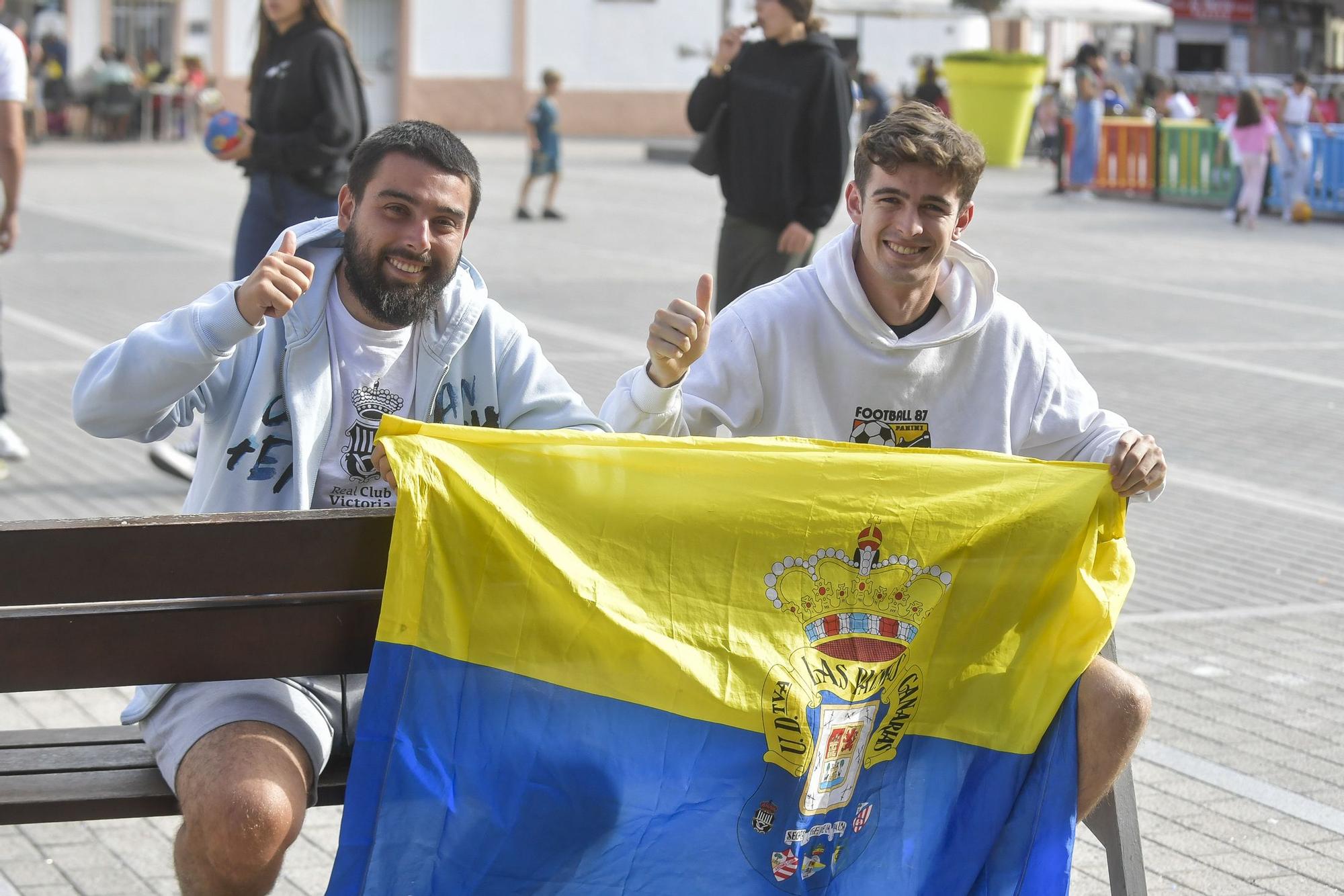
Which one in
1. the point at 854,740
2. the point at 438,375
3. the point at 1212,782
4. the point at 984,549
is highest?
the point at 438,375

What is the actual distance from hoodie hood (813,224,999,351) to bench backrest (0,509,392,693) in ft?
4.33

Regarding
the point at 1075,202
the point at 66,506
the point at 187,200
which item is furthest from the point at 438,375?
the point at 1075,202

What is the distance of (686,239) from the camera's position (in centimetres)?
1744

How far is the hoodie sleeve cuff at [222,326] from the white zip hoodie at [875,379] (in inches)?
41.5

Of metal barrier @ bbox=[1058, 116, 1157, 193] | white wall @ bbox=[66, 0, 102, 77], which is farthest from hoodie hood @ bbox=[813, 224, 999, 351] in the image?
white wall @ bbox=[66, 0, 102, 77]

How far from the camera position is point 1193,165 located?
78.1 feet

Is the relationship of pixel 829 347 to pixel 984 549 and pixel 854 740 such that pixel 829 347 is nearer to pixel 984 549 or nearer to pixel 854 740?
pixel 984 549

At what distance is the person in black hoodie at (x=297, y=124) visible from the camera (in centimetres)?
696

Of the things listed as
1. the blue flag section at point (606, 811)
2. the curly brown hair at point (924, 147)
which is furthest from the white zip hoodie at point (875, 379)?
the blue flag section at point (606, 811)

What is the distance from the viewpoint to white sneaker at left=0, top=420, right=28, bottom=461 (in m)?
7.52

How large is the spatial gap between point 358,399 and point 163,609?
740 millimetres

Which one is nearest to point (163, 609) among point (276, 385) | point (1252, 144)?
point (276, 385)

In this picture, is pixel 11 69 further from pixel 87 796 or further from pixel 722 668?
pixel 722 668

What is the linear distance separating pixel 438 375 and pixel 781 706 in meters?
1.02
